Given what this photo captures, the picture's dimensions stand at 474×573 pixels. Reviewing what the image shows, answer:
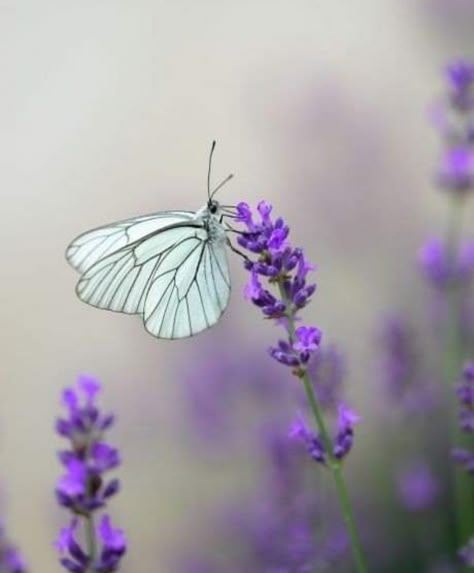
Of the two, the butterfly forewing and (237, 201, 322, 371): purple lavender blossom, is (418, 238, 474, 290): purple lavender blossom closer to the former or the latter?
the butterfly forewing

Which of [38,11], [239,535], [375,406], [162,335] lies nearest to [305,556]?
[162,335]

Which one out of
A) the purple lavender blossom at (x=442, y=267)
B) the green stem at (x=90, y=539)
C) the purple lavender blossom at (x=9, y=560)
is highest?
the purple lavender blossom at (x=442, y=267)

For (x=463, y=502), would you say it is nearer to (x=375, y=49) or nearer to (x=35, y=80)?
(x=375, y=49)

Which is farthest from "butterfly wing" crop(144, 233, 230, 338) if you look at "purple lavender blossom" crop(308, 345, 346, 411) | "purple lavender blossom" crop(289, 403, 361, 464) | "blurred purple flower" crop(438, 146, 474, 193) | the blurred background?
the blurred background

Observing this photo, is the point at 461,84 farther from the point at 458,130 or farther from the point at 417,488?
the point at 417,488

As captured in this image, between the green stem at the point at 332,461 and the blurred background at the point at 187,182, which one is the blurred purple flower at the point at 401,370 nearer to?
the blurred background at the point at 187,182

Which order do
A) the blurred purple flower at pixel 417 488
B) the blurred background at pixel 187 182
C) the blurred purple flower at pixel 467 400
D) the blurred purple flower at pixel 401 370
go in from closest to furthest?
the blurred purple flower at pixel 467 400, the blurred purple flower at pixel 401 370, the blurred purple flower at pixel 417 488, the blurred background at pixel 187 182

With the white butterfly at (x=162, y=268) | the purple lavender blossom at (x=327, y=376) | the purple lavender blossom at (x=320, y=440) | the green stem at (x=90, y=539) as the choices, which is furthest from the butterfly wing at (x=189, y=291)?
the green stem at (x=90, y=539)

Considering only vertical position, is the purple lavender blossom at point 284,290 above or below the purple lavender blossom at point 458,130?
below

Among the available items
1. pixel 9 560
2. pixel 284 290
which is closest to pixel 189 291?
pixel 284 290
